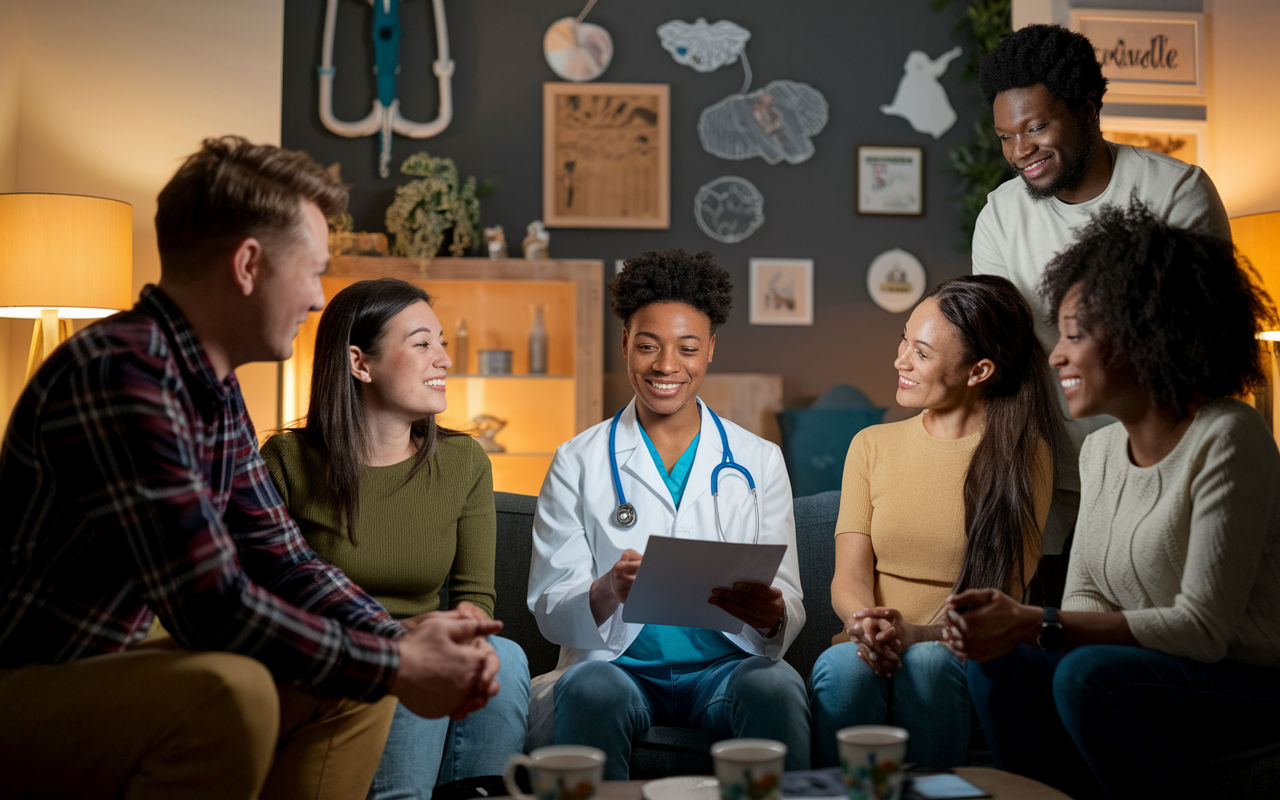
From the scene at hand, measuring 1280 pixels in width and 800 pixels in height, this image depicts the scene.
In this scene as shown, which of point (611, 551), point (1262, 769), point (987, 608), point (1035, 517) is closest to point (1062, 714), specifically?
point (987, 608)

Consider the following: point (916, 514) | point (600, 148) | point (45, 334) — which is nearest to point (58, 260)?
point (45, 334)

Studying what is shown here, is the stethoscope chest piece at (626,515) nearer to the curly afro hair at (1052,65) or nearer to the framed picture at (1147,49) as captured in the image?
the curly afro hair at (1052,65)

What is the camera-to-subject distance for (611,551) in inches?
86.4

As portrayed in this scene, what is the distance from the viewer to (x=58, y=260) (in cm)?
367

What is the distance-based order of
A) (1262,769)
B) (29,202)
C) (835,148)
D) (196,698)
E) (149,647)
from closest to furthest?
(196,698) < (149,647) < (1262,769) < (29,202) < (835,148)

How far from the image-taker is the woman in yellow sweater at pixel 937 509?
1.90m

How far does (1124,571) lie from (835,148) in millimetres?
3801

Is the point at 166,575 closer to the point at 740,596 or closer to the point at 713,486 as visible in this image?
the point at 740,596

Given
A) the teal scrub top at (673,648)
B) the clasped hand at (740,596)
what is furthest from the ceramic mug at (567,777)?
the teal scrub top at (673,648)

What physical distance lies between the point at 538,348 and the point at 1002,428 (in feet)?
9.49

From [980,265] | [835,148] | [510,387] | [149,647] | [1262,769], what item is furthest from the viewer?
[835,148]

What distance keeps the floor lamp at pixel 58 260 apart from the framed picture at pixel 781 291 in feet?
9.46

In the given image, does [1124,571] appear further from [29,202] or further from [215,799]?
[29,202]

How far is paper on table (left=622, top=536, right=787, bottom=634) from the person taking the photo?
175cm
